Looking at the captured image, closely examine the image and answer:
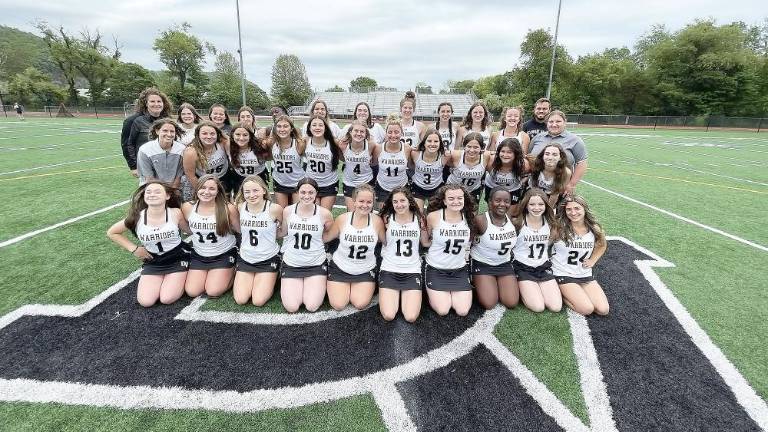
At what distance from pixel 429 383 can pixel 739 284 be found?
4.47m

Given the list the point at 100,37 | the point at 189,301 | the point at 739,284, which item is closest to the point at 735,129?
the point at 739,284

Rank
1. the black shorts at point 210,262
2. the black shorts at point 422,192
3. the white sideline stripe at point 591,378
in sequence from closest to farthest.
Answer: the white sideline stripe at point 591,378 → the black shorts at point 210,262 → the black shorts at point 422,192

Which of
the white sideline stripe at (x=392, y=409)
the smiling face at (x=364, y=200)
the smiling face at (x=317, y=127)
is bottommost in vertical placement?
the white sideline stripe at (x=392, y=409)

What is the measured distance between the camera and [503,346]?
3.30 meters

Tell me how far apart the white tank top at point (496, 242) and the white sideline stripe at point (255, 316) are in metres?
1.63

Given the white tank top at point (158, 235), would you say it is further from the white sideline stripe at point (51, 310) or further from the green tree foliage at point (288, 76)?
the green tree foliage at point (288, 76)

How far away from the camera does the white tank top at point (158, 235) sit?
389cm

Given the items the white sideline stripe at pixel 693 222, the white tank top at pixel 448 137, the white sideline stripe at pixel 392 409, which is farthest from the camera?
the white tank top at pixel 448 137

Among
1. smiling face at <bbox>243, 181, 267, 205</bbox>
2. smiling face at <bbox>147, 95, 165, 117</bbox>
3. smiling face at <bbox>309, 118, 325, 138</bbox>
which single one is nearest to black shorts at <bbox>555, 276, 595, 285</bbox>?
smiling face at <bbox>243, 181, 267, 205</bbox>

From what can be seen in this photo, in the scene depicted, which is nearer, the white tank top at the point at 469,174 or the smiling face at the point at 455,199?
the smiling face at the point at 455,199

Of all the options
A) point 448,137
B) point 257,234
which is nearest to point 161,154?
point 257,234

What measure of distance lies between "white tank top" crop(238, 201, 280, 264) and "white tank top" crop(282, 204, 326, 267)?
0.20 m

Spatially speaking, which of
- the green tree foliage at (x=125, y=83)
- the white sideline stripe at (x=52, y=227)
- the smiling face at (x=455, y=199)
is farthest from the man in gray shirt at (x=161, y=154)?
the green tree foliage at (x=125, y=83)

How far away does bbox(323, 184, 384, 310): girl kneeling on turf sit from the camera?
3.86 m
